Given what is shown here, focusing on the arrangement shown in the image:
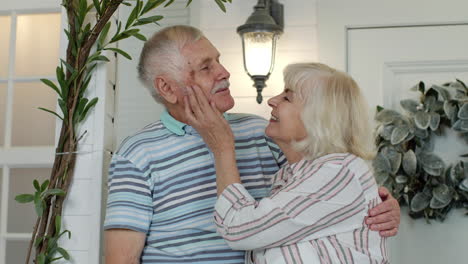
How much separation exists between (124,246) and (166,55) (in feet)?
2.14

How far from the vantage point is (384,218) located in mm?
1760

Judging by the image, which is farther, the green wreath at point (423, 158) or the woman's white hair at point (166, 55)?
the green wreath at point (423, 158)

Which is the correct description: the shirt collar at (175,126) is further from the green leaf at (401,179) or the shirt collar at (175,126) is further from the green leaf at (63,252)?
the green leaf at (401,179)

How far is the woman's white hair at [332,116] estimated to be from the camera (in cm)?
177

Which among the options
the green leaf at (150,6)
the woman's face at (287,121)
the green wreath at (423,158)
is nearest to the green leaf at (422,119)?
the green wreath at (423,158)

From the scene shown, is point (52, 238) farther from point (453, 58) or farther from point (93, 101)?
point (453, 58)

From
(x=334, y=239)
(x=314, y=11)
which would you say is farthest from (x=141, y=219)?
(x=314, y=11)

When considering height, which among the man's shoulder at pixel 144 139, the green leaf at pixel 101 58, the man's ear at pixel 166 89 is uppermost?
the green leaf at pixel 101 58

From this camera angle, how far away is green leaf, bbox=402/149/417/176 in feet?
9.39

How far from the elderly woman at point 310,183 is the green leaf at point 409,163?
111 centimetres

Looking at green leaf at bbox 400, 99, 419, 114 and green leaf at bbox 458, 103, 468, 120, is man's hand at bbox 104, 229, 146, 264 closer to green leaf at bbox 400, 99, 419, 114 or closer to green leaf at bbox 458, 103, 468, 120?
green leaf at bbox 400, 99, 419, 114

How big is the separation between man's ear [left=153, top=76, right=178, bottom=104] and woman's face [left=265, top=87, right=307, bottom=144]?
40cm

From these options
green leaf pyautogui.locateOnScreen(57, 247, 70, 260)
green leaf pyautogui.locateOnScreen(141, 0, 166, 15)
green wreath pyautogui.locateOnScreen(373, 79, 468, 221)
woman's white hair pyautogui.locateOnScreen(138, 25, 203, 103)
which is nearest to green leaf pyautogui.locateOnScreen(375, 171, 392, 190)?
green wreath pyautogui.locateOnScreen(373, 79, 468, 221)

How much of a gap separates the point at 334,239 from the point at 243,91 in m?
1.56
